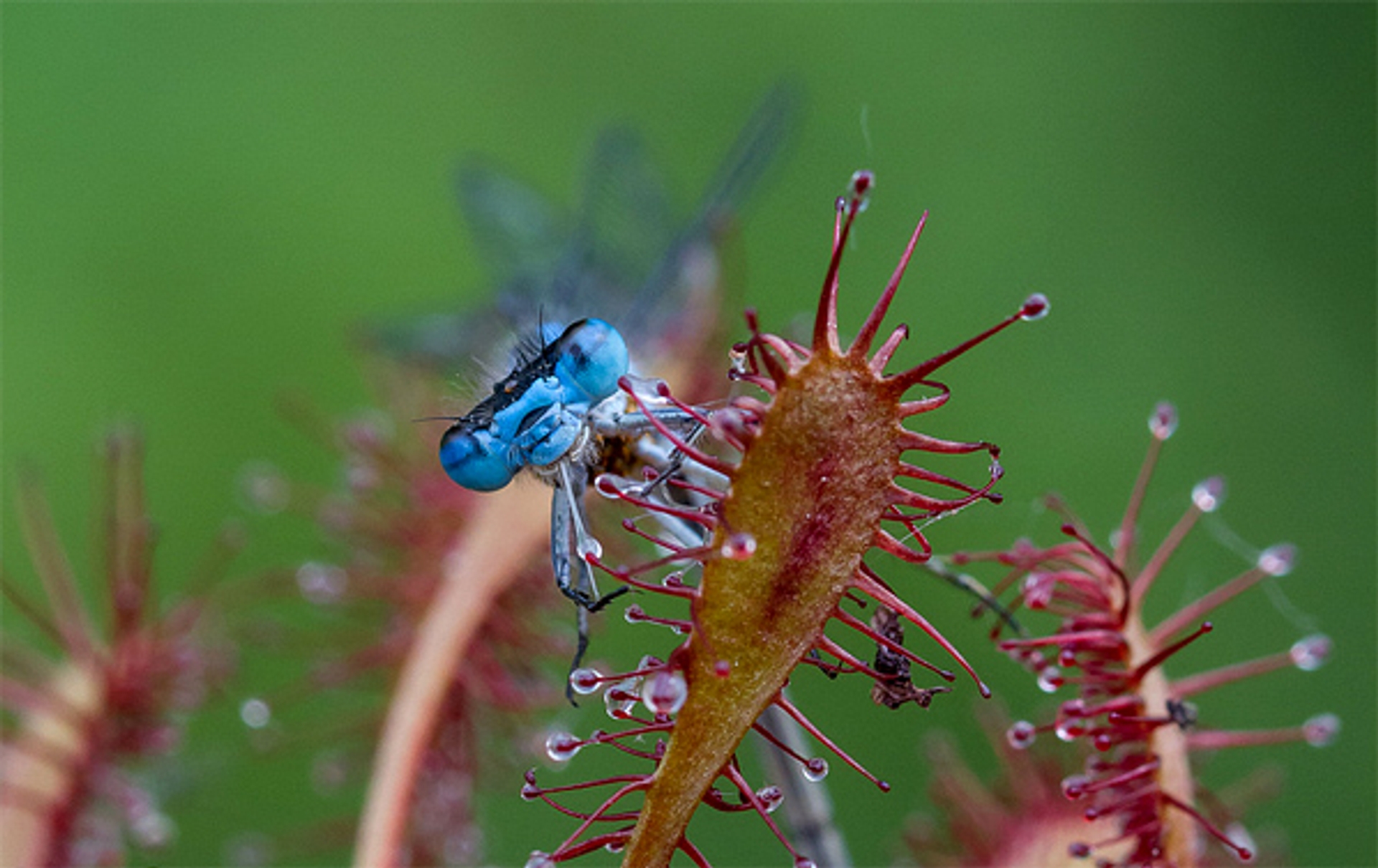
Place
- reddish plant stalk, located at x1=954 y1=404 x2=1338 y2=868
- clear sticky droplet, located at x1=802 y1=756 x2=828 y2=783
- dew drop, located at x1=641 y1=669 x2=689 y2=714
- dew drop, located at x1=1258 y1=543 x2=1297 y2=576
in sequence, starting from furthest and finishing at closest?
1. dew drop, located at x1=1258 y1=543 x2=1297 y2=576
2. reddish plant stalk, located at x1=954 y1=404 x2=1338 y2=868
3. clear sticky droplet, located at x1=802 y1=756 x2=828 y2=783
4. dew drop, located at x1=641 y1=669 x2=689 y2=714

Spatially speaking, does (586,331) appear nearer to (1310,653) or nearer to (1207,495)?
(1207,495)

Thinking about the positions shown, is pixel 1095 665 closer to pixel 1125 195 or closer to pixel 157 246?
pixel 1125 195

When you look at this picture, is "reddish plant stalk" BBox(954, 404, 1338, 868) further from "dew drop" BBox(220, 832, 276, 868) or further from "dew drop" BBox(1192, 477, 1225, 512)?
"dew drop" BBox(220, 832, 276, 868)

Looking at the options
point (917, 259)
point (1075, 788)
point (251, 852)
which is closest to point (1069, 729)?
point (1075, 788)

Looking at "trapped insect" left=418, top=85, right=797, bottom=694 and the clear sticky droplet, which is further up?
"trapped insect" left=418, top=85, right=797, bottom=694

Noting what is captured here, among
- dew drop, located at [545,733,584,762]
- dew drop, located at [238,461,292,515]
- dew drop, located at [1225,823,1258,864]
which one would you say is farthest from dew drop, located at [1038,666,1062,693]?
dew drop, located at [238,461,292,515]

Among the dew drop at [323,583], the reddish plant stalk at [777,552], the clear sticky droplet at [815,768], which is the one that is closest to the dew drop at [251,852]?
the dew drop at [323,583]
